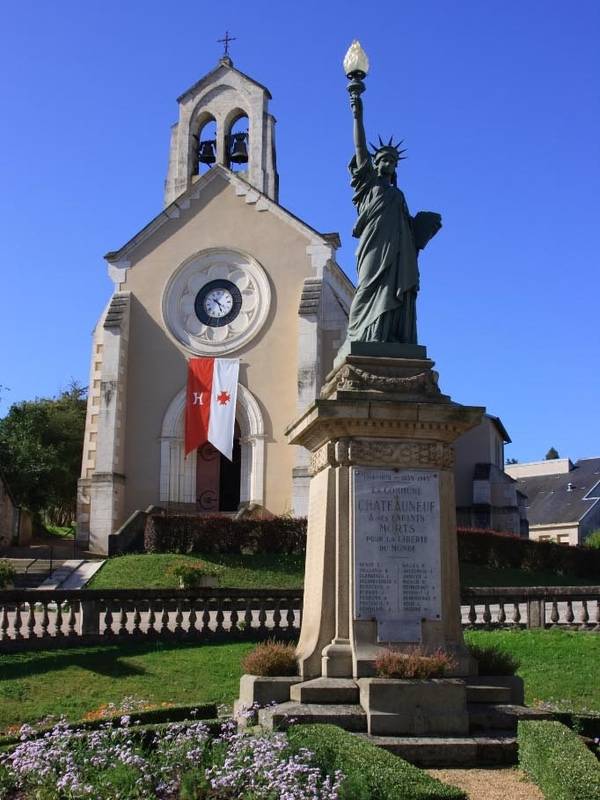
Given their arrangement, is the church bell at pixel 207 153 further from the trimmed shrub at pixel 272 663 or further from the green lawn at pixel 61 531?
the trimmed shrub at pixel 272 663

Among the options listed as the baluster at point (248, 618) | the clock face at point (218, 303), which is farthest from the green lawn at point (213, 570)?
the clock face at point (218, 303)

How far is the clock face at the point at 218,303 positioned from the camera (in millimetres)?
35125

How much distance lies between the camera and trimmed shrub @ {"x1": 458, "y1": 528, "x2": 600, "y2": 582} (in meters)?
28.0

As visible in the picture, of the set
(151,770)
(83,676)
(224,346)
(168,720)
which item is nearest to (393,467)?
(168,720)

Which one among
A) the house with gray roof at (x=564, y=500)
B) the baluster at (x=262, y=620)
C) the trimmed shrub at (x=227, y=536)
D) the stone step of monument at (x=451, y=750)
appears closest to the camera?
the stone step of monument at (x=451, y=750)

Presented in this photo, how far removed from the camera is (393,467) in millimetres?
8969

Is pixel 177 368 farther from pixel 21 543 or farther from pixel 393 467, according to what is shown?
pixel 393 467

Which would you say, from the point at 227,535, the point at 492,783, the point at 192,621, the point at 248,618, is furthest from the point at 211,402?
the point at 492,783

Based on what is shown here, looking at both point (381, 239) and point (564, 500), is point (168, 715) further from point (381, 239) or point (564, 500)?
point (564, 500)

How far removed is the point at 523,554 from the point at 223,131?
22.4 metres

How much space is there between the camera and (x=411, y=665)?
796 cm

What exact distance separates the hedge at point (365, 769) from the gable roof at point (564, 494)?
5165 cm

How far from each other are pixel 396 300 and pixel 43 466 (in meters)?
34.0

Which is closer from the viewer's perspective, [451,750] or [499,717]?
[451,750]
